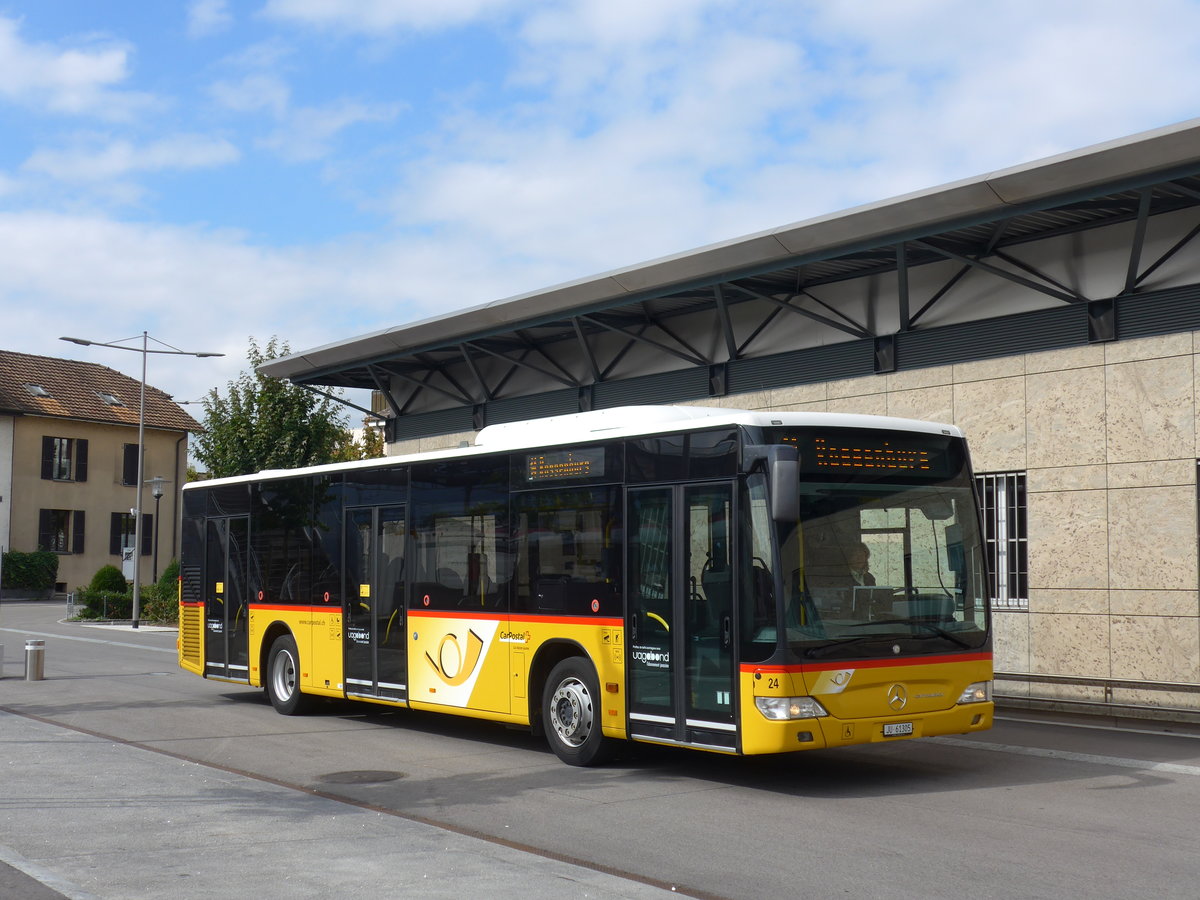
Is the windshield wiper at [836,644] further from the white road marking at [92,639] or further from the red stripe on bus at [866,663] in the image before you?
the white road marking at [92,639]

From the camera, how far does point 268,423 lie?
3806 centimetres

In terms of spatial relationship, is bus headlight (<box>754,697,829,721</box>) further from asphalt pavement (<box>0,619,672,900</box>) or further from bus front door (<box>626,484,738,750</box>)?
asphalt pavement (<box>0,619,672,900</box>)

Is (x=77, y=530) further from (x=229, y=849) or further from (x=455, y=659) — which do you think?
(x=229, y=849)

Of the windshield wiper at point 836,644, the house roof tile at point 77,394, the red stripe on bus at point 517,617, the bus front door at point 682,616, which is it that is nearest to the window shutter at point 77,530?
the house roof tile at point 77,394

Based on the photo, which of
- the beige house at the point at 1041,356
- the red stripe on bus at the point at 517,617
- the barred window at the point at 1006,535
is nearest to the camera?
the red stripe on bus at the point at 517,617

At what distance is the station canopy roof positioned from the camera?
14.7 metres

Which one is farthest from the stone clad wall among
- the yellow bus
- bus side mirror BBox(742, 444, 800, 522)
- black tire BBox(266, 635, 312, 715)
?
black tire BBox(266, 635, 312, 715)

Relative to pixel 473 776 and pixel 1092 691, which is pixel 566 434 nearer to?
pixel 473 776

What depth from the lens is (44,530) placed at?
2434 inches

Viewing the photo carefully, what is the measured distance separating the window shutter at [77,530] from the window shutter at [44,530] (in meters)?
1.19

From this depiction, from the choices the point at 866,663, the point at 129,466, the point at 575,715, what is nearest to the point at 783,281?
the point at 575,715

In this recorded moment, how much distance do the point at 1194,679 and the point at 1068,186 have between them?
231 inches

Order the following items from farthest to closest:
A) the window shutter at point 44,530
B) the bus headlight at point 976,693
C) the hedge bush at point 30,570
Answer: the window shutter at point 44,530
the hedge bush at point 30,570
the bus headlight at point 976,693

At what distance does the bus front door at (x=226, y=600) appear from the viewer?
56.6ft
